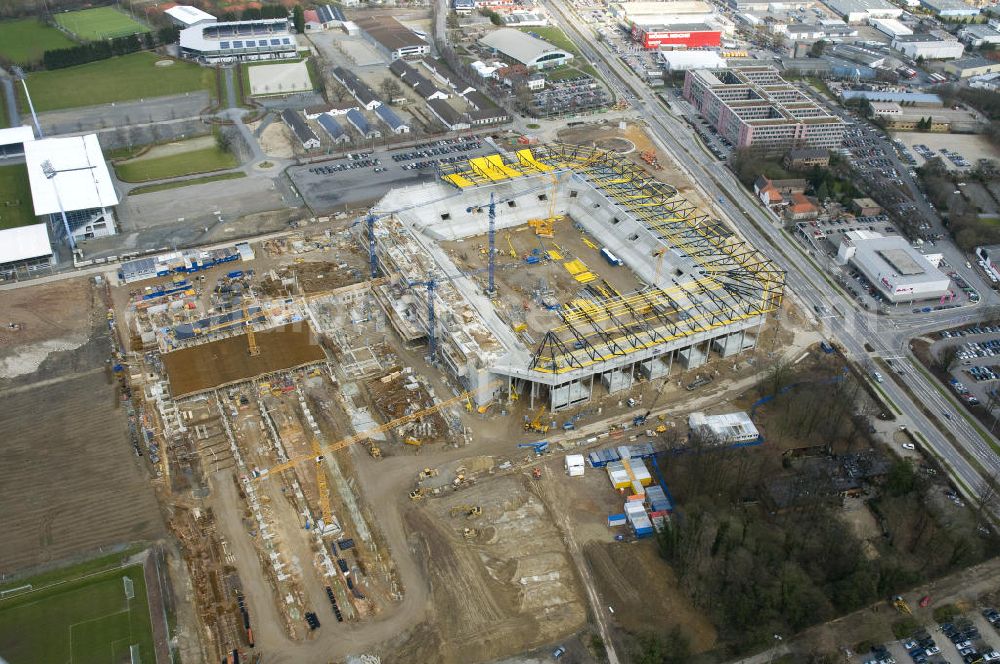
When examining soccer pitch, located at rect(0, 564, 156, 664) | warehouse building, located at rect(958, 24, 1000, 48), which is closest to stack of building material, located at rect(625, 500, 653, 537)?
soccer pitch, located at rect(0, 564, 156, 664)

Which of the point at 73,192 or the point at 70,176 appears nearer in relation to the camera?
the point at 73,192

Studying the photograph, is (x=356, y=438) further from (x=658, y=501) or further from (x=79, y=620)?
(x=658, y=501)

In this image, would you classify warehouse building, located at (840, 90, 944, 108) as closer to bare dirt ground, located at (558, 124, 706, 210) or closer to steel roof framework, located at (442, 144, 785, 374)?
bare dirt ground, located at (558, 124, 706, 210)

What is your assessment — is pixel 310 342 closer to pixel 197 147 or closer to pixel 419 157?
pixel 419 157

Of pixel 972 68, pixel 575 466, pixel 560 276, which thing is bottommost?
pixel 575 466

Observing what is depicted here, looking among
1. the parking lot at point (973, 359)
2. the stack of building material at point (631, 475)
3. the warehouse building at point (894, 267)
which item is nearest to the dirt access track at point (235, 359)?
the stack of building material at point (631, 475)

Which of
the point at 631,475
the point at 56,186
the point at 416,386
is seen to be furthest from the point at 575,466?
the point at 56,186

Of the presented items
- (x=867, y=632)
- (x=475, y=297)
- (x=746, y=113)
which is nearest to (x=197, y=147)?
(x=475, y=297)
